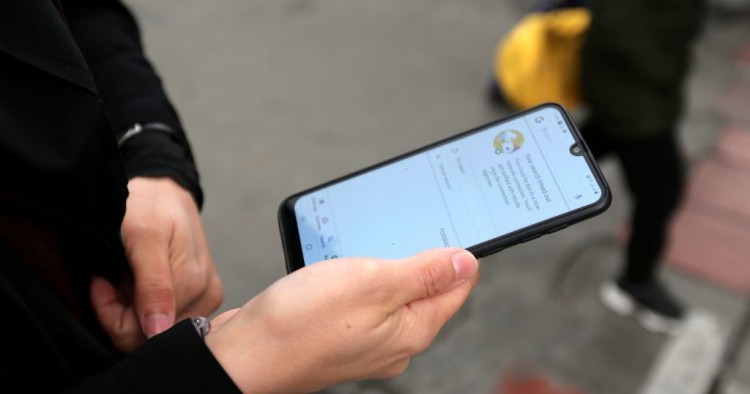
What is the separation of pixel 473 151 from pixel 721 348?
4.55 ft

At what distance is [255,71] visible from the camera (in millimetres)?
3012

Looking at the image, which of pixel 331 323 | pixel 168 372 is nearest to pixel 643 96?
pixel 331 323

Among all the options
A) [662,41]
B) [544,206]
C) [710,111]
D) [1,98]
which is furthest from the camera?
[710,111]

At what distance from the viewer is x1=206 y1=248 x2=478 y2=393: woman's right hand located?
0.61m

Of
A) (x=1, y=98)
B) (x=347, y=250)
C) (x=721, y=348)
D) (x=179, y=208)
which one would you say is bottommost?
(x=721, y=348)

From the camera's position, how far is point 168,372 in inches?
23.1

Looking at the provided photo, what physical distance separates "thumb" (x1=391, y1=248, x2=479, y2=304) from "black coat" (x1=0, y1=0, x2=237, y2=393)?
0.61ft

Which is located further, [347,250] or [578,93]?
[578,93]

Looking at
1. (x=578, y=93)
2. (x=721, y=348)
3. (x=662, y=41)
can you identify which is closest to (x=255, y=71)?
(x=578, y=93)

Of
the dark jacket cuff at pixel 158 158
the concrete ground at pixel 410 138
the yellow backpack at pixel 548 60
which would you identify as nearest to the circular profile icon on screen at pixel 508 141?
the dark jacket cuff at pixel 158 158

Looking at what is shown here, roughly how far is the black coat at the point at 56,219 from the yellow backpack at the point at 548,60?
1410mm

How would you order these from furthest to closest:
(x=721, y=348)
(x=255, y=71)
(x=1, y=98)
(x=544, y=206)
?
(x=255, y=71) → (x=721, y=348) → (x=544, y=206) → (x=1, y=98)

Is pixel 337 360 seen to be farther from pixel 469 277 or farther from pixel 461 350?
pixel 461 350

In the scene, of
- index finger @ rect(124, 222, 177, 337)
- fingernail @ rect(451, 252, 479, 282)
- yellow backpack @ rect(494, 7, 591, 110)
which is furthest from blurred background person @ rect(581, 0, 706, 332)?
index finger @ rect(124, 222, 177, 337)
